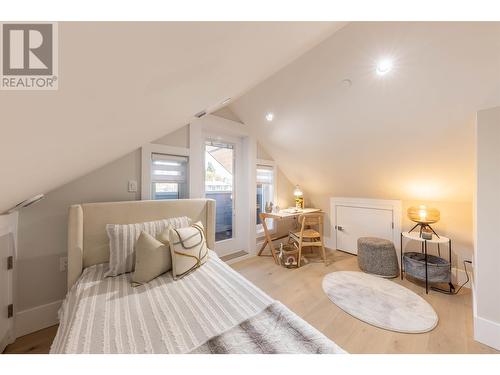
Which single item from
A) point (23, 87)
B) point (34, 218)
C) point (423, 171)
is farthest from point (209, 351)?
point (423, 171)

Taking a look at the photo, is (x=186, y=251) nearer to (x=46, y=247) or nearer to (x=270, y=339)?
(x=270, y=339)

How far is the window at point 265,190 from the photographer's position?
349 cm

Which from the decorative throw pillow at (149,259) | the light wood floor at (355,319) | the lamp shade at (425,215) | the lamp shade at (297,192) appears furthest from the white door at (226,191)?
the lamp shade at (425,215)

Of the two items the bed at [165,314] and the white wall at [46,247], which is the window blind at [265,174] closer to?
the bed at [165,314]

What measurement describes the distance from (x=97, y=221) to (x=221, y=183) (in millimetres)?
1729

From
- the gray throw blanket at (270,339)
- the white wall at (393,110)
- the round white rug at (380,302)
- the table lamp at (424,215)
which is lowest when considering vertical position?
the round white rug at (380,302)


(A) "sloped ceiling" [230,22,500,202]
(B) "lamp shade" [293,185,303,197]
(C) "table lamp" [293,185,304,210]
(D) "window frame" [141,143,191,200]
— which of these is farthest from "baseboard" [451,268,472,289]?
(D) "window frame" [141,143,191,200]

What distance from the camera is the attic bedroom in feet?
1.82

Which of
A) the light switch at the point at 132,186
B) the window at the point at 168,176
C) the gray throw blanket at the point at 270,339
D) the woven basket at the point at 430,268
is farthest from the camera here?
the window at the point at 168,176

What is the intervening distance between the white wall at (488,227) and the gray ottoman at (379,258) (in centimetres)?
98

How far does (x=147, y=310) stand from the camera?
3.46 ft

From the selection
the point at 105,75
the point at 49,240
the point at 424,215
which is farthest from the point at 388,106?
the point at 49,240

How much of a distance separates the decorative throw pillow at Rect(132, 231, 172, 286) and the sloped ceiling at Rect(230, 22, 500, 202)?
220 cm
